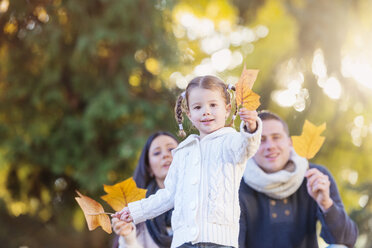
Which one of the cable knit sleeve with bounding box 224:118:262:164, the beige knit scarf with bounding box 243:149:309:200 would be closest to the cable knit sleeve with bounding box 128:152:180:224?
the cable knit sleeve with bounding box 224:118:262:164

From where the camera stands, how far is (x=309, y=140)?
217 cm

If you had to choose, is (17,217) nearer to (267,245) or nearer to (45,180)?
(45,180)

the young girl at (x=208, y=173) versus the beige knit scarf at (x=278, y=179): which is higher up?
the beige knit scarf at (x=278, y=179)

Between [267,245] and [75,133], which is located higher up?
[75,133]

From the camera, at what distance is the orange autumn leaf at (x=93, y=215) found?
180 cm

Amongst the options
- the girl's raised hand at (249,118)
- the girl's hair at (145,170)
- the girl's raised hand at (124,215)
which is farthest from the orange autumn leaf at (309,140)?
the girl's hair at (145,170)

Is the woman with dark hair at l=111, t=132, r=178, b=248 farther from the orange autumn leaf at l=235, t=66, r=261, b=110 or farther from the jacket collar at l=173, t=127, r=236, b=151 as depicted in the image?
the orange autumn leaf at l=235, t=66, r=261, b=110

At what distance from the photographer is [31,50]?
6.18m

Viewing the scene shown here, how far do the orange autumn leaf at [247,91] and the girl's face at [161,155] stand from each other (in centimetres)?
127

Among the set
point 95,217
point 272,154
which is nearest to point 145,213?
point 95,217

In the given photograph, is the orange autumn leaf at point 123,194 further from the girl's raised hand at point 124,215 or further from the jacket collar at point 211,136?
the jacket collar at point 211,136

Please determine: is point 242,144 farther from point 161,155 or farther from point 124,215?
point 161,155

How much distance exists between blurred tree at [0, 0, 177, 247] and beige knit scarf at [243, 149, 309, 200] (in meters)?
3.07

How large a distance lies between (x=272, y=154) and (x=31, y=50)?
4.44 metres
